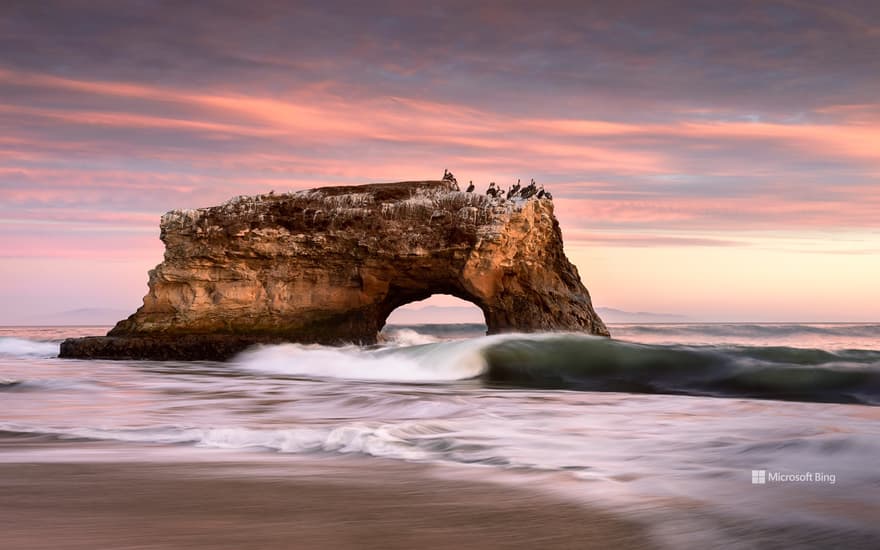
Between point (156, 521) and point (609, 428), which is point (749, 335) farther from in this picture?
point (156, 521)

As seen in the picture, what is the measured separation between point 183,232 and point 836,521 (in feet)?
55.8

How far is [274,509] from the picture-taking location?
357cm

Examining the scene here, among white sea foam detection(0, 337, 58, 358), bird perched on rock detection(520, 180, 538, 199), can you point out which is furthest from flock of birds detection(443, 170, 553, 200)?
white sea foam detection(0, 337, 58, 358)

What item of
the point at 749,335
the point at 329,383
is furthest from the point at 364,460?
the point at 749,335

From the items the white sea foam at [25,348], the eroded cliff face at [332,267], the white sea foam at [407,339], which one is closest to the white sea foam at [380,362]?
the eroded cliff face at [332,267]

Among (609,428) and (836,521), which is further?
(609,428)

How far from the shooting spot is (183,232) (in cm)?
1847

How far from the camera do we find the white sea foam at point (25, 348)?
69.9 ft

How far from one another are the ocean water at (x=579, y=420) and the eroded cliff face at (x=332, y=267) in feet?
9.52

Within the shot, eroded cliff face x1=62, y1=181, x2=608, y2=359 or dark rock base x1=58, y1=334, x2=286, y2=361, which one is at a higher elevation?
eroded cliff face x1=62, y1=181, x2=608, y2=359

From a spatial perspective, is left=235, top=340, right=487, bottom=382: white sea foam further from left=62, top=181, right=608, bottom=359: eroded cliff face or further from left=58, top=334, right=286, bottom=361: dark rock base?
left=62, top=181, right=608, bottom=359: eroded cliff face

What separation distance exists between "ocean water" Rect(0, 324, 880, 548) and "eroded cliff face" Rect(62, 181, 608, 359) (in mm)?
2902

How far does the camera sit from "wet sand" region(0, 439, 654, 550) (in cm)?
308

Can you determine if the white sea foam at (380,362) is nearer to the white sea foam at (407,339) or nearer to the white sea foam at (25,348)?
the white sea foam at (407,339)
